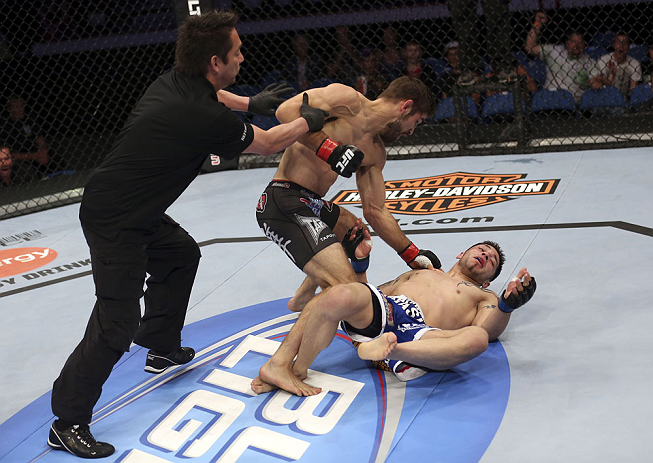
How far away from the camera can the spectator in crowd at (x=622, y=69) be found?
6121mm

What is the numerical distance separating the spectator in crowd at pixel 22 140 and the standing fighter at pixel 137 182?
15.5 ft

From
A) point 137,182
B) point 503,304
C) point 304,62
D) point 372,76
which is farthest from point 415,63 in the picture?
point 137,182

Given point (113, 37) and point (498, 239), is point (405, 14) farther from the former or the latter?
point (498, 239)

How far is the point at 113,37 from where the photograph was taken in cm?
803

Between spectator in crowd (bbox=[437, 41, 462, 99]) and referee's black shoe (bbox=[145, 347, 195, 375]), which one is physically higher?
spectator in crowd (bbox=[437, 41, 462, 99])

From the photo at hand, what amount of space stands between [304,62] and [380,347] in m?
5.37

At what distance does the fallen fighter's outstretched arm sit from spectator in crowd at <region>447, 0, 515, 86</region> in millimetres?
3287

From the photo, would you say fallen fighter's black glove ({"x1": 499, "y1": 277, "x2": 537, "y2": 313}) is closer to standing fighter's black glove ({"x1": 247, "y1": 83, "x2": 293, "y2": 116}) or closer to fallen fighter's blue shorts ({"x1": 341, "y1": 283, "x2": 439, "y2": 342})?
fallen fighter's blue shorts ({"x1": 341, "y1": 283, "x2": 439, "y2": 342})

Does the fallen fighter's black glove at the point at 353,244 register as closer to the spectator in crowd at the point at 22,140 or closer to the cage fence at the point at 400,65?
the cage fence at the point at 400,65

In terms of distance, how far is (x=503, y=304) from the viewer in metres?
2.75

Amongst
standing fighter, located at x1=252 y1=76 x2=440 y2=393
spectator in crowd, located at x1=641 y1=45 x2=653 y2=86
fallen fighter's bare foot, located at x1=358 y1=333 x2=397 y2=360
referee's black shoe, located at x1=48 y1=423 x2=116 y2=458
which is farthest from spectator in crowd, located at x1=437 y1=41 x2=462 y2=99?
referee's black shoe, located at x1=48 y1=423 x2=116 y2=458

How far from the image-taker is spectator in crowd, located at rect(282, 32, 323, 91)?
7.26m

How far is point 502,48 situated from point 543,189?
4.84 feet

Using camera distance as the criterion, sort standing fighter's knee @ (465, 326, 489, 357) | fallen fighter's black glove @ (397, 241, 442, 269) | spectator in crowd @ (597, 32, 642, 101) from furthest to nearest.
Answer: spectator in crowd @ (597, 32, 642, 101) < fallen fighter's black glove @ (397, 241, 442, 269) < standing fighter's knee @ (465, 326, 489, 357)
